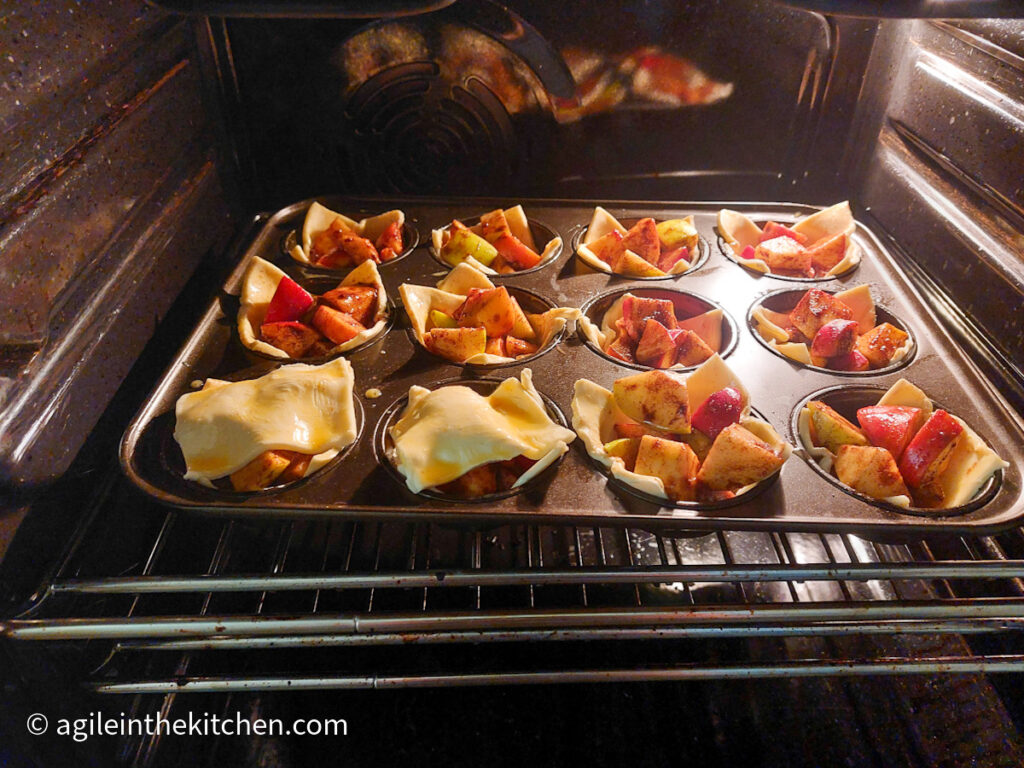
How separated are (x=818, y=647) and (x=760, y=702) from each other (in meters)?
0.31

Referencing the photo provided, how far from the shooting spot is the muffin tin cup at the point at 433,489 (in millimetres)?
1686

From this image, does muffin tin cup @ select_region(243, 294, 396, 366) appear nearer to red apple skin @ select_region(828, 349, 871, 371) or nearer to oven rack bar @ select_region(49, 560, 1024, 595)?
oven rack bar @ select_region(49, 560, 1024, 595)

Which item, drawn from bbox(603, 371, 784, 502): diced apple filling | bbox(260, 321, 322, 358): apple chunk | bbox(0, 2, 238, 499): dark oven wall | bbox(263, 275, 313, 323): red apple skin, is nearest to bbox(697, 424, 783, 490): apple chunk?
bbox(603, 371, 784, 502): diced apple filling

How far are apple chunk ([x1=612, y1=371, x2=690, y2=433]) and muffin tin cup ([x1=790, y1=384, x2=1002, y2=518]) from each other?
0.34 m

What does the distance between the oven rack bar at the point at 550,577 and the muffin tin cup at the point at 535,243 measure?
133 centimetres

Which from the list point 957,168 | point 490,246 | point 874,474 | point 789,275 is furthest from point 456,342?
point 957,168

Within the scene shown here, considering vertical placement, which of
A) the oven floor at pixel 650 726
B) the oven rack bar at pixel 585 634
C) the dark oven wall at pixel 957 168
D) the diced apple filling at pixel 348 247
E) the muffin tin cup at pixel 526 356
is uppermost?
the dark oven wall at pixel 957 168

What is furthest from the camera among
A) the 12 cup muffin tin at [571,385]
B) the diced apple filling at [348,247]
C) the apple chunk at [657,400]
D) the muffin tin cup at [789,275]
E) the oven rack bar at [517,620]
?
the diced apple filling at [348,247]

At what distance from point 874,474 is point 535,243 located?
1.64m

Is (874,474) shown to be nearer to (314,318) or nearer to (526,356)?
(526,356)

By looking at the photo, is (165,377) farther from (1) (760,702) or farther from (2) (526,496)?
(1) (760,702)

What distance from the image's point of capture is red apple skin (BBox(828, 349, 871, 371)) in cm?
216

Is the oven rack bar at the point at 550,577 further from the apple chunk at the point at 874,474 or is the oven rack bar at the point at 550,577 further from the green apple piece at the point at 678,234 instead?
the green apple piece at the point at 678,234

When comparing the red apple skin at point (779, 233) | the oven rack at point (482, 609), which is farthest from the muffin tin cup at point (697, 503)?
the red apple skin at point (779, 233)
